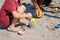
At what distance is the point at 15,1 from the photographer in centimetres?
419

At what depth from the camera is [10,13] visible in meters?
4.19

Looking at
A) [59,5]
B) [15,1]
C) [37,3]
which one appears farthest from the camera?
[59,5]

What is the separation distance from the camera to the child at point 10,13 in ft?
13.4

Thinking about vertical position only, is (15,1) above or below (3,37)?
above

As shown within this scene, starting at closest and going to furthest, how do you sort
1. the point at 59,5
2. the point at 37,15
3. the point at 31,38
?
the point at 31,38 → the point at 37,15 → the point at 59,5

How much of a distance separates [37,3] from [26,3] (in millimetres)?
652

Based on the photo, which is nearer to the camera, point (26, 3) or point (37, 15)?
point (37, 15)

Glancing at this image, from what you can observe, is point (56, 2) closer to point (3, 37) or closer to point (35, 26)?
point (35, 26)

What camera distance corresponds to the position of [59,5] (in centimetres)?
580

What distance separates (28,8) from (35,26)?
1255mm

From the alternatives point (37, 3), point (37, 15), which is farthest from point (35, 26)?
point (37, 3)

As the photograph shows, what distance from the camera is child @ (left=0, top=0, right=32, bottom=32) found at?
4.10m

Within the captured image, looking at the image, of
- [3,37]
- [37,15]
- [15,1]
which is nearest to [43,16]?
[37,15]

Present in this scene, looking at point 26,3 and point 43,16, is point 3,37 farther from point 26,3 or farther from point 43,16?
point 26,3
